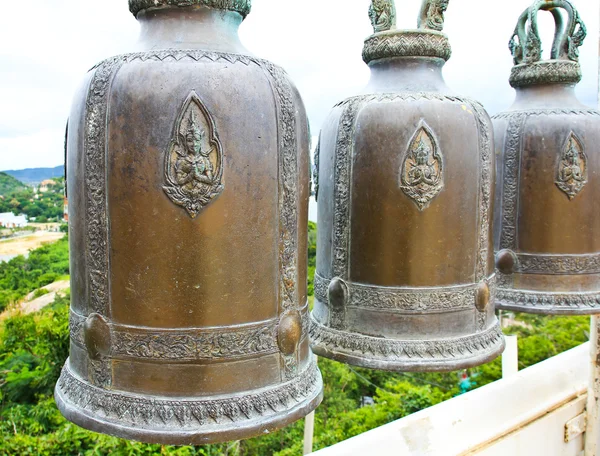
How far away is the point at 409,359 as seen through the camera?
6.87ft

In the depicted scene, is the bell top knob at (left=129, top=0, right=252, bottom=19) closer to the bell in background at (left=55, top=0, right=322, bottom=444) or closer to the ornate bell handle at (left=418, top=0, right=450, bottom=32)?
the bell in background at (left=55, top=0, right=322, bottom=444)

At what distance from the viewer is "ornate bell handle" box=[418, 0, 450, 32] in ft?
7.29

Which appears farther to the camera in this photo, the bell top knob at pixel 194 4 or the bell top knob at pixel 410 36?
the bell top knob at pixel 410 36

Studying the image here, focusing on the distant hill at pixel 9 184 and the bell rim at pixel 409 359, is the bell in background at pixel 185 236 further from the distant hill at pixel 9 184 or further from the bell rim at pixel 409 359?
the distant hill at pixel 9 184

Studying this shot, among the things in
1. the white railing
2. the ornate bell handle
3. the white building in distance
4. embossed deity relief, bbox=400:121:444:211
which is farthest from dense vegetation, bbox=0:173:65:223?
embossed deity relief, bbox=400:121:444:211

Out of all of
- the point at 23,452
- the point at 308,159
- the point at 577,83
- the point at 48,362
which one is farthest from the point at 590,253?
the point at 48,362

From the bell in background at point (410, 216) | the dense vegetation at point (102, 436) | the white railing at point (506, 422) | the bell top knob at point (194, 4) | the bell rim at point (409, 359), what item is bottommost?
the dense vegetation at point (102, 436)

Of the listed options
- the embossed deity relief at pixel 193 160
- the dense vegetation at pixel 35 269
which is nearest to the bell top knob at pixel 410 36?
the embossed deity relief at pixel 193 160

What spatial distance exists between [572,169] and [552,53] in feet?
1.89

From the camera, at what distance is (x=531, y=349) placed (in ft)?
43.0

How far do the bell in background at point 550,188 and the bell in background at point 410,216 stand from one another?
20.2 inches

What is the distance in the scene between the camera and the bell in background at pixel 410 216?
208 centimetres

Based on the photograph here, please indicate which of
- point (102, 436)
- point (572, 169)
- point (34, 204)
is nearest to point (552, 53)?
point (572, 169)

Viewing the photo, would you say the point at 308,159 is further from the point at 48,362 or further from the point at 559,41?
the point at 48,362
